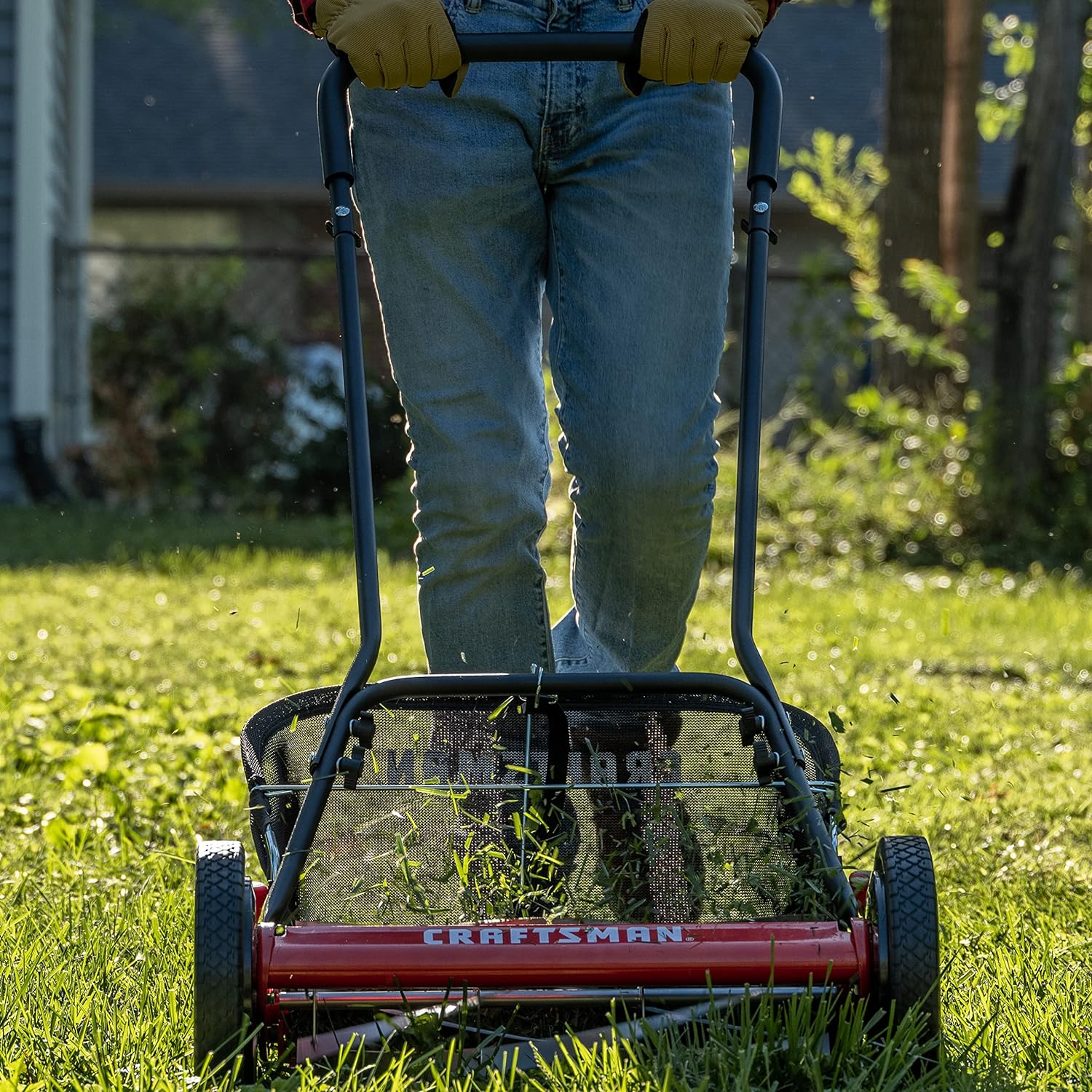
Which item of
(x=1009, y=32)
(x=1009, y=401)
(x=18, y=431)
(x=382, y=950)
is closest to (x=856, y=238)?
(x=1009, y=401)

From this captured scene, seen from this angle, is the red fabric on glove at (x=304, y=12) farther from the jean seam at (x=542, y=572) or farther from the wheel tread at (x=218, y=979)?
the wheel tread at (x=218, y=979)

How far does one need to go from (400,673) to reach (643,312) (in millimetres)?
1993

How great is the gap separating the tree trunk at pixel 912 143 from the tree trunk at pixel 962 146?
2.8 inches

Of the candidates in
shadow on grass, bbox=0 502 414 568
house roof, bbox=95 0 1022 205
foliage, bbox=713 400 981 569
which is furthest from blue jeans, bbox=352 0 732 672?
house roof, bbox=95 0 1022 205

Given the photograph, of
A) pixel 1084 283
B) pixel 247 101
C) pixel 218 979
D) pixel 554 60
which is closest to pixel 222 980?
pixel 218 979

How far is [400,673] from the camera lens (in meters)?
4.12

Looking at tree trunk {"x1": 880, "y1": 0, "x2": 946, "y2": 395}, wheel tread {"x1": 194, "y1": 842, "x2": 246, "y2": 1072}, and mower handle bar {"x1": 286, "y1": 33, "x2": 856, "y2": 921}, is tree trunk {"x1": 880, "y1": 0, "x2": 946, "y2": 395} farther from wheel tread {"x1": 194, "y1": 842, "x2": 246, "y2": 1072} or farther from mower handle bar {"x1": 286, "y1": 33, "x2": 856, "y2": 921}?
wheel tread {"x1": 194, "y1": 842, "x2": 246, "y2": 1072}

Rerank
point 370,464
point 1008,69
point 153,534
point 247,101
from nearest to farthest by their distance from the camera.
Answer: point 370,464 → point 153,534 → point 1008,69 → point 247,101

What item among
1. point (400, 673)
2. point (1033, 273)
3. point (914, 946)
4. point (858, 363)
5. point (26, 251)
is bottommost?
point (858, 363)

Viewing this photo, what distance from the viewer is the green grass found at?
1755mm

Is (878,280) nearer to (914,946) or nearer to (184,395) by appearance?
(184,395)

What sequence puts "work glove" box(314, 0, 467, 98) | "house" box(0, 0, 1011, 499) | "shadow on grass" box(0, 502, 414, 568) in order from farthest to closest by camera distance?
"house" box(0, 0, 1011, 499) → "shadow on grass" box(0, 502, 414, 568) → "work glove" box(314, 0, 467, 98)

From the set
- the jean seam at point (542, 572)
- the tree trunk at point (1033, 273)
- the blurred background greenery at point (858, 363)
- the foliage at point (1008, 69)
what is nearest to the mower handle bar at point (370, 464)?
the jean seam at point (542, 572)

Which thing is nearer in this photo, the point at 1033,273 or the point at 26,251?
the point at 1033,273
